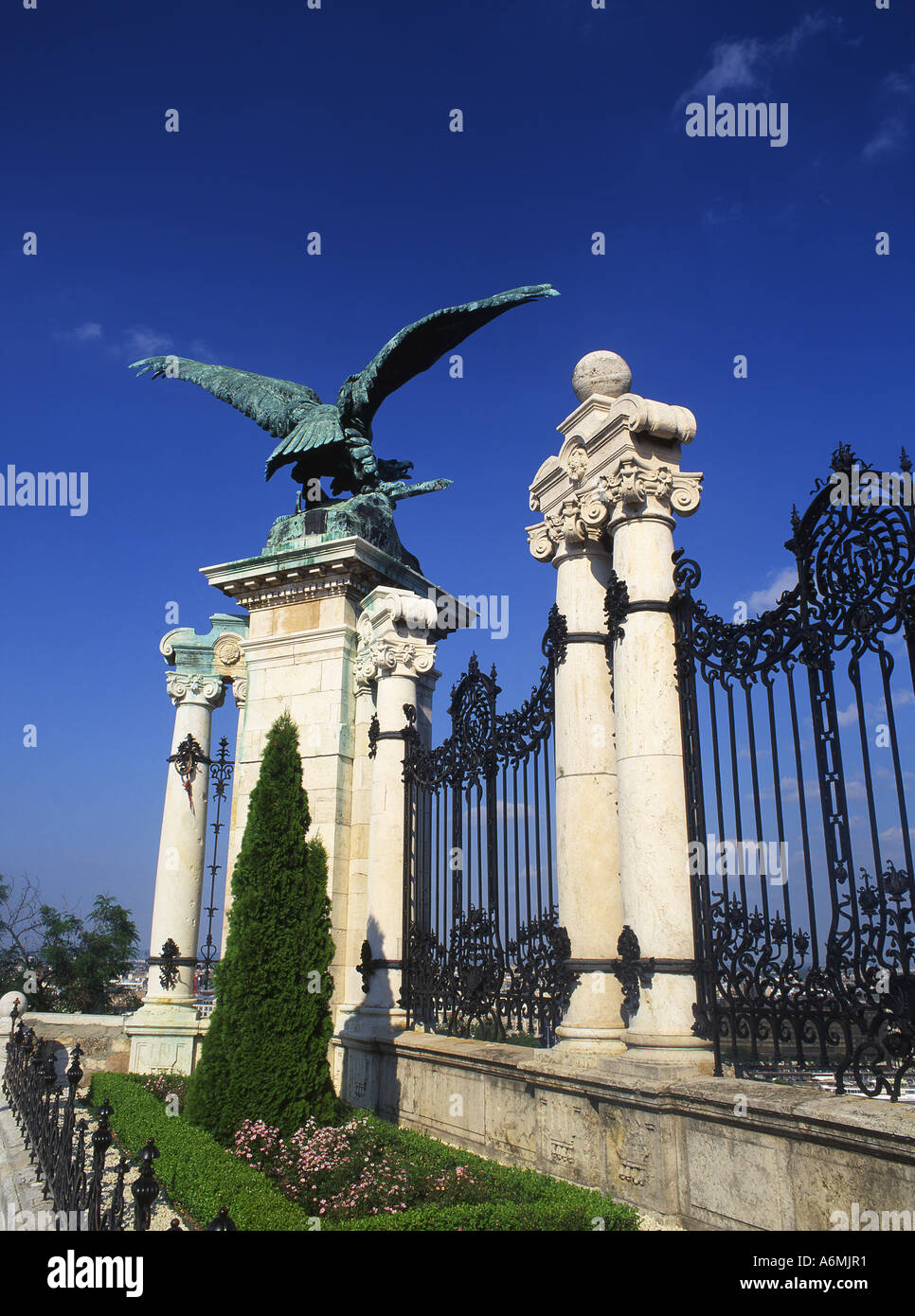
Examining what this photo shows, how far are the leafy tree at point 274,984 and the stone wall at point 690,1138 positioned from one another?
1.38m

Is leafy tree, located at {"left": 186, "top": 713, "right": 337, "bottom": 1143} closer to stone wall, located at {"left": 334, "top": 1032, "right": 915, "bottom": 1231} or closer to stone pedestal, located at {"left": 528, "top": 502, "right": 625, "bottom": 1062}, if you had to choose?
stone wall, located at {"left": 334, "top": 1032, "right": 915, "bottom": 1231}

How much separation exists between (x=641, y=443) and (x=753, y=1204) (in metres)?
4.96

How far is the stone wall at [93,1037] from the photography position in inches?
529

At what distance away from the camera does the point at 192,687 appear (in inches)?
549

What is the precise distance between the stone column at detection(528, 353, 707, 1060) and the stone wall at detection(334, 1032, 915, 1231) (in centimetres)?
44

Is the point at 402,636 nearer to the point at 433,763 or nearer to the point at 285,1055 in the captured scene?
the point at 433,763

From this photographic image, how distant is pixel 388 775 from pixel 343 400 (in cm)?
540

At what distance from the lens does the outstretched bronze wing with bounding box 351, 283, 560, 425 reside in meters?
11.1

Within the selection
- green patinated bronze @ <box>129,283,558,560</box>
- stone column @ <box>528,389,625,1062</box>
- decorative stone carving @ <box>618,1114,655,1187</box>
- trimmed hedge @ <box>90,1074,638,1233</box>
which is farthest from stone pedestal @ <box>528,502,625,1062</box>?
green patinated bronze @ <box>129,283,558,560</box>
